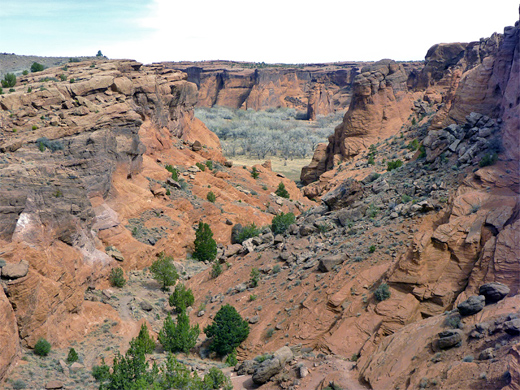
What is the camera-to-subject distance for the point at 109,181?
3422 centimetres

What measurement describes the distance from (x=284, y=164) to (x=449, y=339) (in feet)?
250

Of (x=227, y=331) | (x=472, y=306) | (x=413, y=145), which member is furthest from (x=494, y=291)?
(x=413, y=145)

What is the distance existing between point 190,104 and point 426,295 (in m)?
52.8

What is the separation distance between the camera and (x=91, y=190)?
3231 cm

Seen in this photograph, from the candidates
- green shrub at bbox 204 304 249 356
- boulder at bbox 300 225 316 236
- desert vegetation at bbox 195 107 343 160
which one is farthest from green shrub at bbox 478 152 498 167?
desert vegetation at bbox 195 107 343 160

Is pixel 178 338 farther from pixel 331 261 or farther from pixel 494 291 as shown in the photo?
pixel 494 291

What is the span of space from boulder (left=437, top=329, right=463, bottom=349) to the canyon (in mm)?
56

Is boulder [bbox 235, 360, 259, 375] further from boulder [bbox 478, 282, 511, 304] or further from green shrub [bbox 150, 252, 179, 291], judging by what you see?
green shrub [bbox 150, 252, 179, 291]

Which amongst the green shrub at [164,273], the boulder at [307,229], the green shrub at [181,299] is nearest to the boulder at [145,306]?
the green shrub at [181,299]

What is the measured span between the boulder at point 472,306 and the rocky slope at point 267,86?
127985 millimetres

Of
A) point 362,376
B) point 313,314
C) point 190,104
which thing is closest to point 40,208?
point 313,314

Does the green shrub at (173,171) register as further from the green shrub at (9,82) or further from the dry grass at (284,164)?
the dry grass at (284,164)

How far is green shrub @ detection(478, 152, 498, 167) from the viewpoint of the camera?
21094mm

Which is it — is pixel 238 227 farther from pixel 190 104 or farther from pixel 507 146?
pixel 190 104
